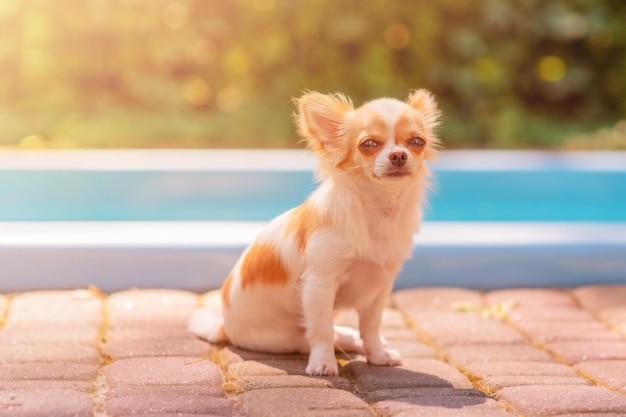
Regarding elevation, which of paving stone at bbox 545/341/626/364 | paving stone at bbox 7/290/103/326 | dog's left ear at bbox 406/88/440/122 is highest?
dog's left ear at bbox 406/88/440/122

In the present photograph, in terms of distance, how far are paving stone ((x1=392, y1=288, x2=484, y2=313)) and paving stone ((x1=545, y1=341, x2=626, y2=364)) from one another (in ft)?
2.47

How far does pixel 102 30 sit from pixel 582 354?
8529 millimetres

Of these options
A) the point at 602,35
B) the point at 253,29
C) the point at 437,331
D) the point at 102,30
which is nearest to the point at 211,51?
the point at 253,29

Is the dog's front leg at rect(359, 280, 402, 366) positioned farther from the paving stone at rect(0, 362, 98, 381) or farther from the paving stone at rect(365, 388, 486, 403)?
the paving stone at rect(0, 362, 98, 381)

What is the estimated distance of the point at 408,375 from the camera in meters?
3.01

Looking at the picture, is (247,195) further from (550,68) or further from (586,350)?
(550,68)

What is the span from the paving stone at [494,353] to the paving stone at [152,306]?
1.10 m

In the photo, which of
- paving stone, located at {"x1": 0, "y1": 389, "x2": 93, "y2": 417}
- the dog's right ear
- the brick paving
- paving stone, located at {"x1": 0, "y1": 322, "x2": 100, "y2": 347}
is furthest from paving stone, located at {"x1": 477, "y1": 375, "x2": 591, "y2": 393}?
paving stone, located at {"x1": 0, "y1": 322, "x2": 100, "y2": 347}

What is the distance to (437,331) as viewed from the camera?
12.0 ft

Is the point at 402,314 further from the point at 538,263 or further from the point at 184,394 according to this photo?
the point at 184,394

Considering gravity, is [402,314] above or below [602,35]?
below

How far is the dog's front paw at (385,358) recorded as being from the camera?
315 cm

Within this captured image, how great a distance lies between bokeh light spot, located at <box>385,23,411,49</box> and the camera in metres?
10.9

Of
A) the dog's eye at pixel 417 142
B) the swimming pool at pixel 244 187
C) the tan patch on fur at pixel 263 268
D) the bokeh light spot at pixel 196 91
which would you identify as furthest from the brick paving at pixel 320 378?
the bokeh light spot at pixel 196 91
